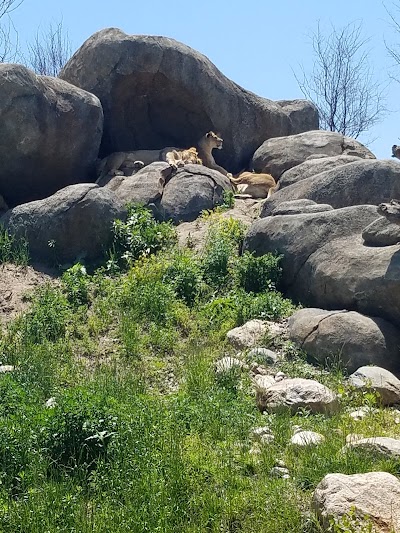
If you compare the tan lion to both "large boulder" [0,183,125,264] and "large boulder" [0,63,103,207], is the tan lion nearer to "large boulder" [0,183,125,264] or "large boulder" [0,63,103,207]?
"large boulder" [0,63,103,207]

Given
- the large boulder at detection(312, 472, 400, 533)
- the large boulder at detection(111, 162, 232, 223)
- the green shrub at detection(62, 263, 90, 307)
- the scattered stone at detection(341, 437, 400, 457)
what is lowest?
the green shrub at detection(62, 263, 90, 307)

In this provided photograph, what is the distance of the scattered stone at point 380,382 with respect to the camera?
8.75 metres

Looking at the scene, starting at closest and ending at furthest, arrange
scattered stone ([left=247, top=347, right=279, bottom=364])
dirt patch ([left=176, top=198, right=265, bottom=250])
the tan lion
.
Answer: scattered stone ([left=247, top=347, right=279, bottom=364]), dirt patch ([left=176, top=198, right=265, bottom=250]), the tan lion

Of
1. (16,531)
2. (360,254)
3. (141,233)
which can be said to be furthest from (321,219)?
(16,531)

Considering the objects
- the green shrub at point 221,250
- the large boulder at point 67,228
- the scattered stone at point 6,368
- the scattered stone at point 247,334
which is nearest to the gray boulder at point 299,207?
the green shrub at point 221,250

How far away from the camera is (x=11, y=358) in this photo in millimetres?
9742

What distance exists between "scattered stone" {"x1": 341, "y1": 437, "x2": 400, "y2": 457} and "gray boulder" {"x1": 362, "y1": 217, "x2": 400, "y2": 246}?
5.10m

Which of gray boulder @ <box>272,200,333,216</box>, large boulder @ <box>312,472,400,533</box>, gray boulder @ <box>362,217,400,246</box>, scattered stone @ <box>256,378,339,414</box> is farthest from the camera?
gray boulder @ <box>272,200,333,216</box>

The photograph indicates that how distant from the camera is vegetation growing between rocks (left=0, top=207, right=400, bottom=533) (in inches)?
225

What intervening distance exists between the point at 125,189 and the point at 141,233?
167 centimetres

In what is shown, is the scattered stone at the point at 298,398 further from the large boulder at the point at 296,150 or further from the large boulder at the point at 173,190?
the large boulder at the point at 296,150

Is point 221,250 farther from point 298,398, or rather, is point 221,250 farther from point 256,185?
point 298,398

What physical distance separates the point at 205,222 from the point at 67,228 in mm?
2516

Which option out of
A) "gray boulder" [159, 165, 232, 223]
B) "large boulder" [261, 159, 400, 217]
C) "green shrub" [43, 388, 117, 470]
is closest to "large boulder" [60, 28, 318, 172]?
"gray boulder" [159, 165, 232, 223]
